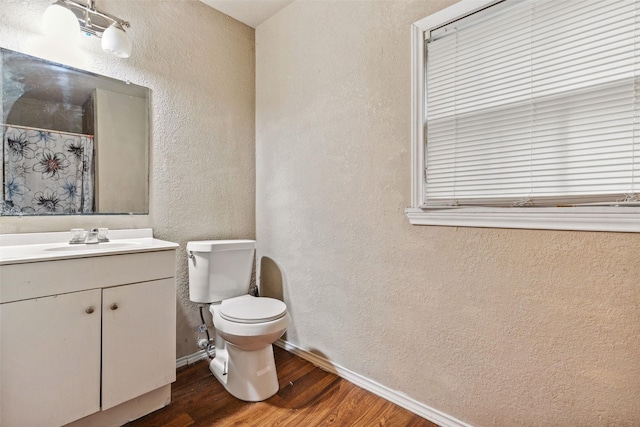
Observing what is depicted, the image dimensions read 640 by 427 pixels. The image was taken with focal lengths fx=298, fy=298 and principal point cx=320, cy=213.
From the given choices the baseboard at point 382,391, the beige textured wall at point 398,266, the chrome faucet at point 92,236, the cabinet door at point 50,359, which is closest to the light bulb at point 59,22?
the chrome faucet at point 92,236

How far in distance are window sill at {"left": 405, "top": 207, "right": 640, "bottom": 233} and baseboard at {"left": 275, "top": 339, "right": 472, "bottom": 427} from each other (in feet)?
2.99

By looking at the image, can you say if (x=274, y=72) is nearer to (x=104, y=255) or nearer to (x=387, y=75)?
(x=387, y=75)

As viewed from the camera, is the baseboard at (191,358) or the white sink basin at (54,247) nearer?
the white sink basin at (54,247)

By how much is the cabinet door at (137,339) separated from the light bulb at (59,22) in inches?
51.1

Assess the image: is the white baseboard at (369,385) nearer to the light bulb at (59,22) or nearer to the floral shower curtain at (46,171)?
the floral shower curtain at (46,171)

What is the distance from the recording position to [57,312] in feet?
3.96

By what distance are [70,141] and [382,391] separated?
2.15 metres

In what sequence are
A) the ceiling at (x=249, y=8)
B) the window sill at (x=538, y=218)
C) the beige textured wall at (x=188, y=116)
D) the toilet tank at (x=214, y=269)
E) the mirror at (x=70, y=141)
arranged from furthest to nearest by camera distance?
the ceiling at (x=249, y=8) → the toilet tank at (x=214, y=269) → the beige textured wall at (x=188, y=116) → the mirror at (x=70, y=141) → the window sill at (x=538, y=218)

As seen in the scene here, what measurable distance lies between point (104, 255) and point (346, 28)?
175cm

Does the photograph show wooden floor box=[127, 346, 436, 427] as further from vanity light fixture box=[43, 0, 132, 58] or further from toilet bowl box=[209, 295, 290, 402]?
vanity light fixture box=[43, 0, 132, 58]

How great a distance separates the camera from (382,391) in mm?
1634

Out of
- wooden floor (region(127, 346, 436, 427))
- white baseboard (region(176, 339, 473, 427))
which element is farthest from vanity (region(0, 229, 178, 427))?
white baseboard (region(176, 339, 473, 427))

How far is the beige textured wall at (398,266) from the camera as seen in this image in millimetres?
1070

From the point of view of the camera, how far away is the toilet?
5.11 ft
